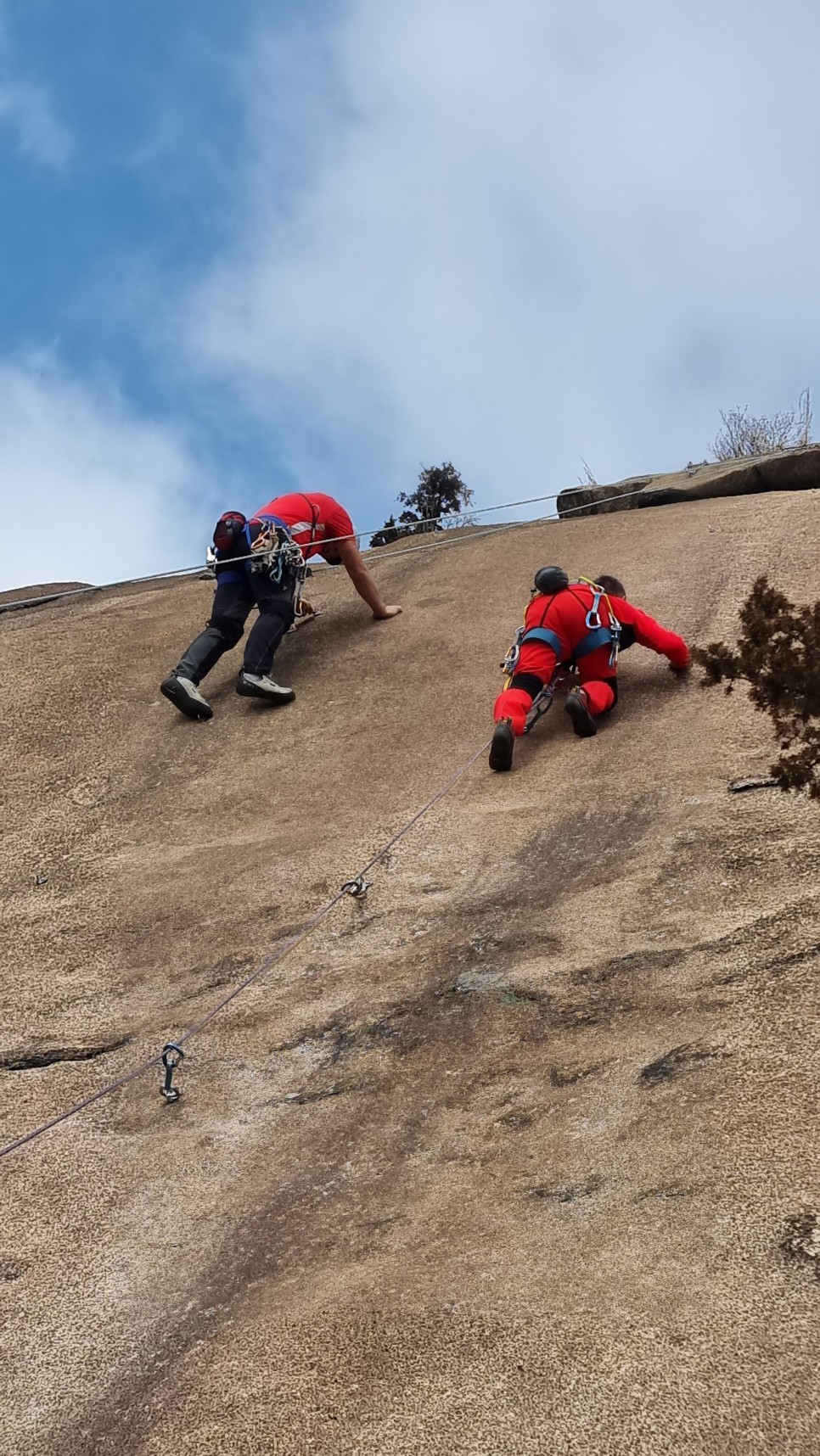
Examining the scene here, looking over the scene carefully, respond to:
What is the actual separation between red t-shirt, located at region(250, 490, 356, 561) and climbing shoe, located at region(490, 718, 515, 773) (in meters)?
2.76

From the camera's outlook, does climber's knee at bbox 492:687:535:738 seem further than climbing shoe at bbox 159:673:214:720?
No

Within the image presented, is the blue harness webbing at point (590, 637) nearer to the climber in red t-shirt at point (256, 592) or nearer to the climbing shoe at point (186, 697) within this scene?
the climber in red t-shirt at point (256, 592)

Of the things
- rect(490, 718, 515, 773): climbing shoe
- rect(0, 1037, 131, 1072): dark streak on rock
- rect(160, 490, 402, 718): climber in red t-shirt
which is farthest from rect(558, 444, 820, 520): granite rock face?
rect(0, 1037, 131, 1072): dark streak on rock

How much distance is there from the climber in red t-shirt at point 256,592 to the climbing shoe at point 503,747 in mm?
2159

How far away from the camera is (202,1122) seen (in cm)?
441

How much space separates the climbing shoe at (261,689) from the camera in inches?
330

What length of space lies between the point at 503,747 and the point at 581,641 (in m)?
0.98

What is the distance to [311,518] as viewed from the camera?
30.0 feet

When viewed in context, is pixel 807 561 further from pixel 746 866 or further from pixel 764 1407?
pixel 764 1407

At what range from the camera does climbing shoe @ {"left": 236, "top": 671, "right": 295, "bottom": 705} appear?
27.5ft

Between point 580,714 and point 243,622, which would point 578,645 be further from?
point 243,622

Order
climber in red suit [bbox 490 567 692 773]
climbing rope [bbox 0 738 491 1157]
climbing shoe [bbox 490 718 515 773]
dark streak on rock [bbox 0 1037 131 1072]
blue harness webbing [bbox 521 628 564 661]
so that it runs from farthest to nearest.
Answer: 1. blue harness webbing [bbox 521 628 564 661]
2. climber in red suit [bbox 490 567 692 773]
3. climbing shoe [bbox 490 718 515 773]
4. dark streak on rock [bbox 0 1037 131 1072]
5. climbing rope [bbox 0 738 491 1157]

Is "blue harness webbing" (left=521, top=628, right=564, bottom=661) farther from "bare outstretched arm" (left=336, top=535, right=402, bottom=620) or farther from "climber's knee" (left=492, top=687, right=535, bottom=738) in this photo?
"bare outstretched arm" (left=336, top=535, right=402, bottom=620)

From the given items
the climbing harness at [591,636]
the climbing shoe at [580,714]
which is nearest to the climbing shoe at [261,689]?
the climbing harness at [591,636]
